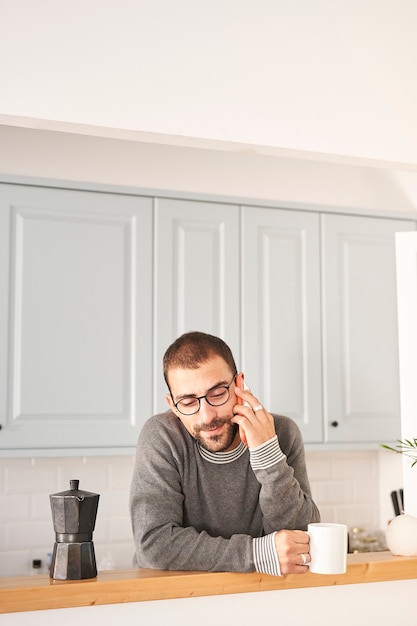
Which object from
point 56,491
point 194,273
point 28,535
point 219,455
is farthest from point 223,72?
point 28,535

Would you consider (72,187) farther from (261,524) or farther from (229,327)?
(261,524)

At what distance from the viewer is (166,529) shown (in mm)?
1940

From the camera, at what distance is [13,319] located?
9.87 ft

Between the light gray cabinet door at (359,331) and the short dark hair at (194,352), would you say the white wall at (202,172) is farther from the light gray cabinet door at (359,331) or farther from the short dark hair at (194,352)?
the short dark hair at (194,352)

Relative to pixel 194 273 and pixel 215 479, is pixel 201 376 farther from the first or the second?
pixel 194 273

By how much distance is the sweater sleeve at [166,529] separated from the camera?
1886 millimetres

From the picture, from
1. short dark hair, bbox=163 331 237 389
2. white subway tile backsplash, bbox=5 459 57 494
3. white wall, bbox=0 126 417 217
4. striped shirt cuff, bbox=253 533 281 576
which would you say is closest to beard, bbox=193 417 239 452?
short dark hair, bbox=163 331 237 389

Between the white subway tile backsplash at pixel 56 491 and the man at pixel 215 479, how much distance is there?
57.7 inches

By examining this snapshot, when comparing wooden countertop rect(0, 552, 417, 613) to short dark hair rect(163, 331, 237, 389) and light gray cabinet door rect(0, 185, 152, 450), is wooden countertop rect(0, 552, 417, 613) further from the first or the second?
light gray cabinet door rect(0, 185, 152, 450)

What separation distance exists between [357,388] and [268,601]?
1733 mm

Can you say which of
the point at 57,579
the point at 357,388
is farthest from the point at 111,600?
the point at 357,388

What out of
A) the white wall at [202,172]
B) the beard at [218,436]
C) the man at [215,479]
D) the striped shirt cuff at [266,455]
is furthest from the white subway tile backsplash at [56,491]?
the striped shirt cuff at [266,455]

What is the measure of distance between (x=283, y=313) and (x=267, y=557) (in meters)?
1.69

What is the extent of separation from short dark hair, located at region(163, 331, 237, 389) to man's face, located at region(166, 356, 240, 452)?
0.01m
